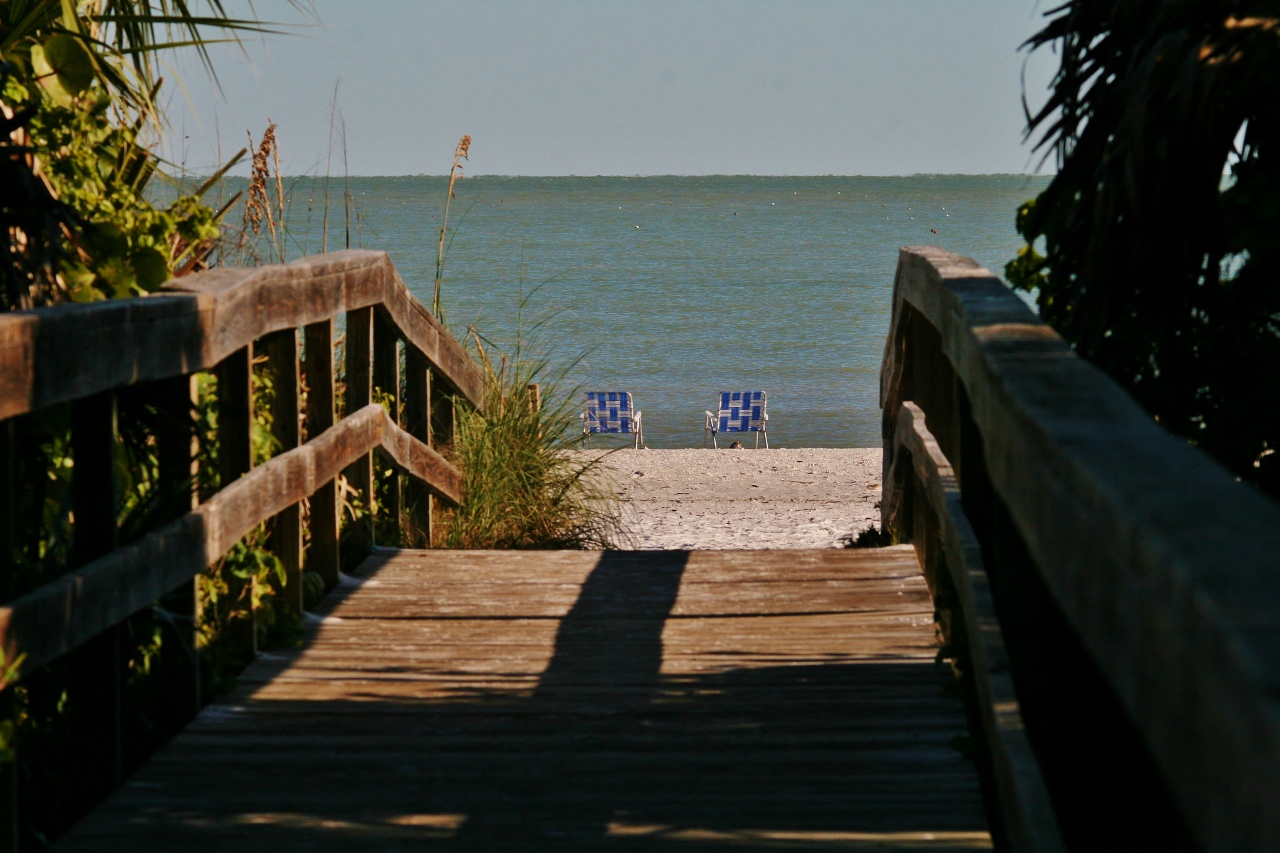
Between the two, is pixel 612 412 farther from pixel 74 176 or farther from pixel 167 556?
pixel 167 556

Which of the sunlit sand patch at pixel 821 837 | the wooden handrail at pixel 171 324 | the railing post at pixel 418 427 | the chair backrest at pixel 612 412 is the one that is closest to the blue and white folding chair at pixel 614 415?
the chair backrest at pixel 612 412

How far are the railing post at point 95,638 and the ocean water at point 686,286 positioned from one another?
6.95 ft

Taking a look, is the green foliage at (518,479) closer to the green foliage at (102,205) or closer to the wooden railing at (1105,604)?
the green foliage at (102,205)

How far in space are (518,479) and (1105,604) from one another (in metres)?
4.76

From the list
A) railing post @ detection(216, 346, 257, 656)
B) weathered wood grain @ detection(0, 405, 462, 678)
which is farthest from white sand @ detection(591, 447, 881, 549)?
railing post @ detection(216, 346, 257, 656)

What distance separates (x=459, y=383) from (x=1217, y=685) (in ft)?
16.1

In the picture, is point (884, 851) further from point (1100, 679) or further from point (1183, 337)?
point (1183, 337)

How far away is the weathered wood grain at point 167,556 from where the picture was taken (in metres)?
2.13

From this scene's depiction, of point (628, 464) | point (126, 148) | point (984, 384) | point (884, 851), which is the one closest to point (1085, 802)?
point (984, 384)

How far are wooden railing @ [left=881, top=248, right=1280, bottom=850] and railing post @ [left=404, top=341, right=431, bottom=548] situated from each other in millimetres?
2775

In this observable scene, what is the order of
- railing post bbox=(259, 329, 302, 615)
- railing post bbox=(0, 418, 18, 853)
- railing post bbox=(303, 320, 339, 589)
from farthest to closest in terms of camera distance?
railing post bbox=(303, 320, 339, 589) → railing post bbox=(259, 329, 302, 615) → railing post bbox=(0, 418, 18, 853)

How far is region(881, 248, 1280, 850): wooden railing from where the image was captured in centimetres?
76

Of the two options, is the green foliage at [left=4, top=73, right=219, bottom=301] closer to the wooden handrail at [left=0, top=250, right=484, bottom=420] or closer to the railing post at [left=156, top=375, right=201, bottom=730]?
the wooden handrail at [left=0, top=250, right=484, bottom=420]

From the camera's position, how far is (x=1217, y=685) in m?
0.76
